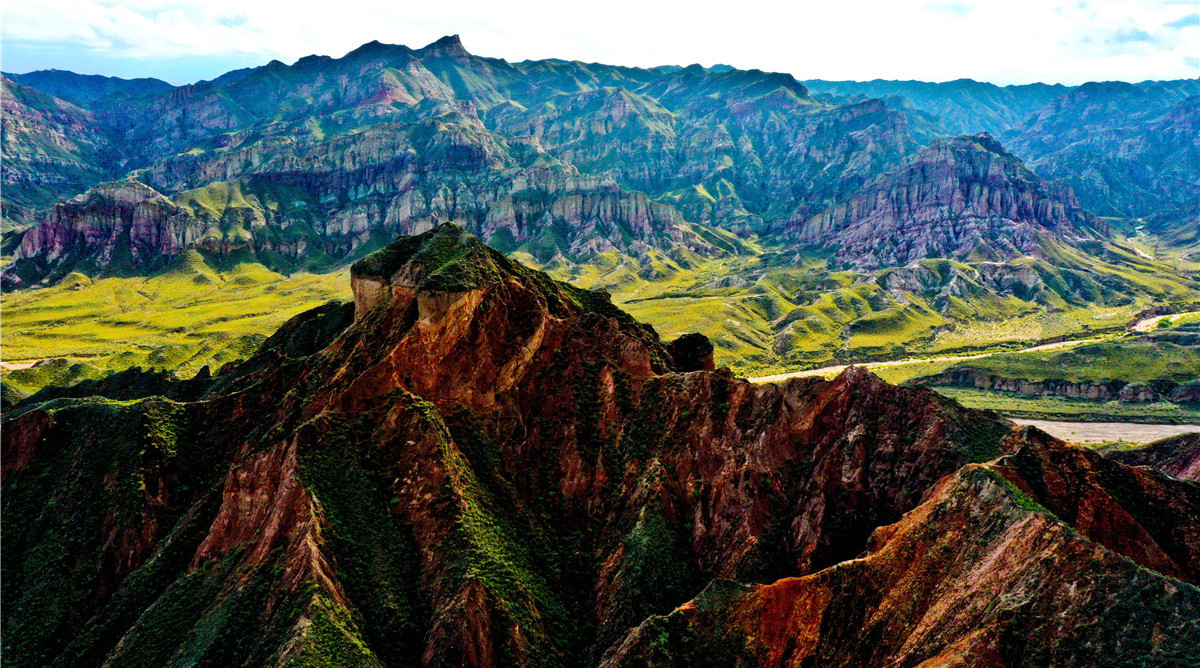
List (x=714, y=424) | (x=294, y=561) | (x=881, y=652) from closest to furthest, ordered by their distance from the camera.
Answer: (x=881, y=652), (x=294, y=561), (x=714, y=424)

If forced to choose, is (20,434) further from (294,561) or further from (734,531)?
(734,531)

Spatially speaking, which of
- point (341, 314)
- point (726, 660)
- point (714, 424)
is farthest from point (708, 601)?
point (341, 314)

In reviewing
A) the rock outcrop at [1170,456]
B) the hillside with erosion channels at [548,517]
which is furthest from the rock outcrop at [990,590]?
the rock outcrop at [1170,456]

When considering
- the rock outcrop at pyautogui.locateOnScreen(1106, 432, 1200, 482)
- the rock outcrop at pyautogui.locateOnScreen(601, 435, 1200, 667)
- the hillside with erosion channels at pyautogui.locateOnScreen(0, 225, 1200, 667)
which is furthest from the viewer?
the rock outcrop at pyautogui.locateOnScreen(1106, 432, 1200, 482)

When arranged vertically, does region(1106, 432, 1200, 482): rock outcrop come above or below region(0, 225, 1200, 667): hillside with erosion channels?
below

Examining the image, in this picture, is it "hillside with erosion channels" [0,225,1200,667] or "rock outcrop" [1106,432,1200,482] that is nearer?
"hillside with erosion channels" [0,225,1200,667]

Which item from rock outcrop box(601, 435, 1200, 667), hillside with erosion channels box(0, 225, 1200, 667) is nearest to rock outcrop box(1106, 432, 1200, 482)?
hillside with erosion channels box(0, 225, 1200, 667)

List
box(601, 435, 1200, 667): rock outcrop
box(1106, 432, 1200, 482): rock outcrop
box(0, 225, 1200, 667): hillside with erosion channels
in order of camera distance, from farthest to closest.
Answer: box(1106, 432, 1200, 482): rock outcrop < box(0, 225, 1200, 667): hillside with erosion channels < box(601, 435, 1200, 667): rock outcrop

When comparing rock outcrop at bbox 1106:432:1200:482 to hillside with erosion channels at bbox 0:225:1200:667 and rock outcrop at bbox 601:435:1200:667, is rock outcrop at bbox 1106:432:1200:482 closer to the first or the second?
hillside with erosion channels at bbox 0:225:1200:667

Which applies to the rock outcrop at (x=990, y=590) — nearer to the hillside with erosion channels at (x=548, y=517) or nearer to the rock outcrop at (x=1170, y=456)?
the hillside with erosion channels at (x=548, y=517)
